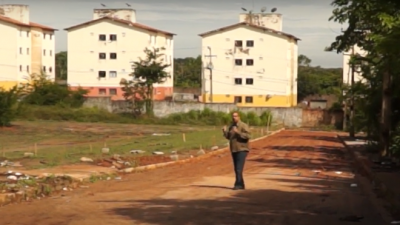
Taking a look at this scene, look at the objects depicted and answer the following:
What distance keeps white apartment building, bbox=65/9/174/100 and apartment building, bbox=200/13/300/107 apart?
19.0 ft

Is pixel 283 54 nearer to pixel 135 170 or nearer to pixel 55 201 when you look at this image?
pixel 135 170

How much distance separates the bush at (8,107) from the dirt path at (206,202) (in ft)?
112

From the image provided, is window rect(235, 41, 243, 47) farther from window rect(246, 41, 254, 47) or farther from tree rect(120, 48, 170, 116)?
tree rect(120, 48, 170, 116)

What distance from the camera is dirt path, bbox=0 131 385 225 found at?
1410cm

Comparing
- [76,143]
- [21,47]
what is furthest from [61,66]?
[76,143]

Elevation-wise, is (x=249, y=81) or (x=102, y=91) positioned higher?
(x=249, y=81)

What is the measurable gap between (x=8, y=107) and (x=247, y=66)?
39977 millimetres

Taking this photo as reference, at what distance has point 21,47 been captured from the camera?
94.8 metres

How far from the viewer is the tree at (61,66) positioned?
143 metres

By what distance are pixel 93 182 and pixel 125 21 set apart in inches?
2923

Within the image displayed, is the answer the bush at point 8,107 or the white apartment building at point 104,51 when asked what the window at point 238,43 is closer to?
the white apartment building at point 104,51

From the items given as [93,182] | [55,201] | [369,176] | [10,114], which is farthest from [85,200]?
[10,114]

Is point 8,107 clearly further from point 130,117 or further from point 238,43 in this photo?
point 238,43

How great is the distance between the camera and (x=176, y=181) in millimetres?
22250
